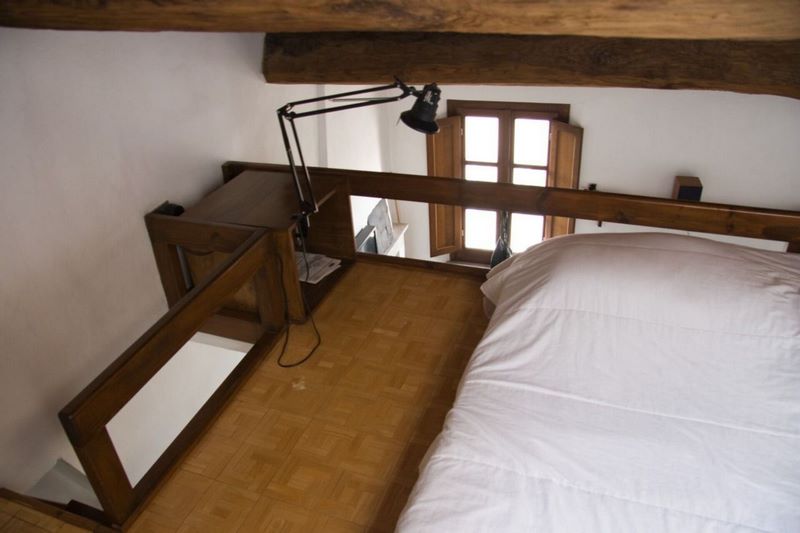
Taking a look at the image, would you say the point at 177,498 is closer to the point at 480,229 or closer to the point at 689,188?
the point at 689,188

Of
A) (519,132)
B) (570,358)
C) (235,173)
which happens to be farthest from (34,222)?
(519,132)

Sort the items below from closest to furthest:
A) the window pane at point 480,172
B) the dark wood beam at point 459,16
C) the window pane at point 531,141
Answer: the dark wood beam at point 459,16 → the window pane at point 531,141 → the window pane at point 480,172

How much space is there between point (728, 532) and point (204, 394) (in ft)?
8.67

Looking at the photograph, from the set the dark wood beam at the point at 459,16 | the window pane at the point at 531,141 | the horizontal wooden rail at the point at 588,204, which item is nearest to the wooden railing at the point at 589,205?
the horizontal wooden rail at the point at 588,204

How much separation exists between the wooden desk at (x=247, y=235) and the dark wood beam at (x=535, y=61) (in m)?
0.77

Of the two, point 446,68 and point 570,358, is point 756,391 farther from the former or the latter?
point 446,68

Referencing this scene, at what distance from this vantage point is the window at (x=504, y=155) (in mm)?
4941

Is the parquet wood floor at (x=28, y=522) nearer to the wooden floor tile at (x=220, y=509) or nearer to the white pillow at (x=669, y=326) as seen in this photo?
the wooden floor tile at (x=220, y=509)

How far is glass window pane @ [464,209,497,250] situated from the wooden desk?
3.01 m

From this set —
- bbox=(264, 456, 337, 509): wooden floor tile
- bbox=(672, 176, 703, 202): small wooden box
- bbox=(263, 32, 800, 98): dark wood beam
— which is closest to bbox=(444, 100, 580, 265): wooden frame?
bbox=(672, 176, 703, 202): small wooden box

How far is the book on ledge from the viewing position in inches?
111

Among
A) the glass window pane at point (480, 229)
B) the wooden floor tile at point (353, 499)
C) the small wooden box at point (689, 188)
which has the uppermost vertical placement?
the wooden floor tile at point (353, 499)

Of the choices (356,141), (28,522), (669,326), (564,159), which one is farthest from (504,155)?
(28,522)

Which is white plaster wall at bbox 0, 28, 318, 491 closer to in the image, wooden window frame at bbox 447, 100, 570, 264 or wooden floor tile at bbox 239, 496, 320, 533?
wooden floor tile at bbox 239, 496, 320, 533
